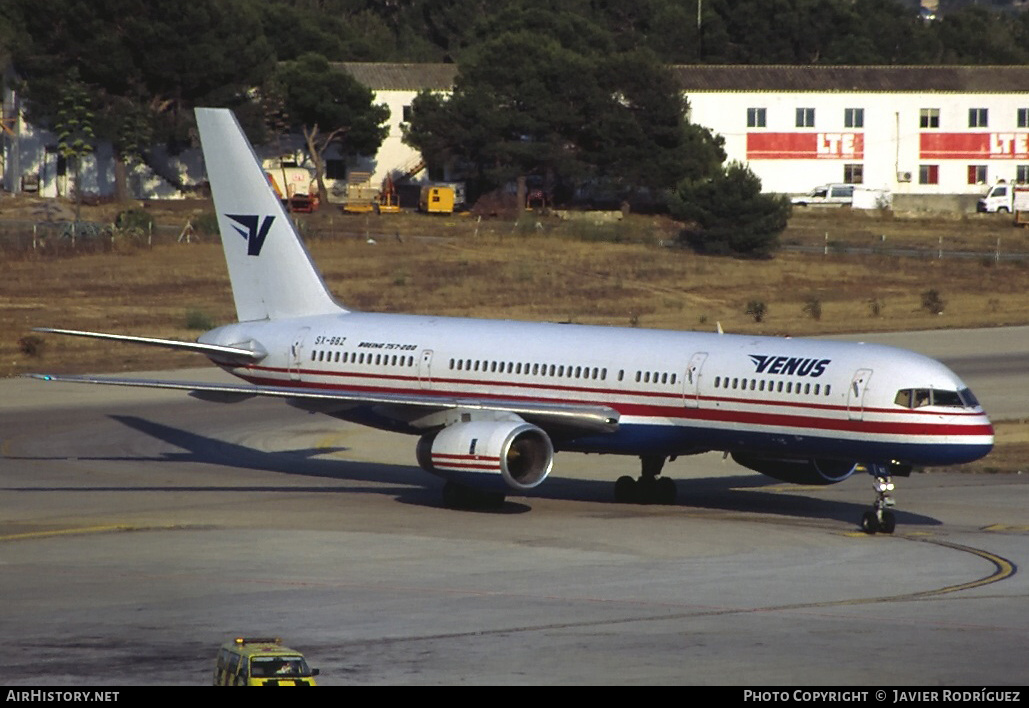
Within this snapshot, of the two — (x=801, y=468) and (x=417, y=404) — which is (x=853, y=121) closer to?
(x=801, y=468)

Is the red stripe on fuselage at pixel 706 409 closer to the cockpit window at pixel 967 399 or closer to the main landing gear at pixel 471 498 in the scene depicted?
the cockpit window at pixel 967 399

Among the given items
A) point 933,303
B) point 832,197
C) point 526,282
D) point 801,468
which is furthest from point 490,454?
point 832,197

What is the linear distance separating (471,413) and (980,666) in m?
18.7

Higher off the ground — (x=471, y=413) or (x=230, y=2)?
(x=230, y=2)

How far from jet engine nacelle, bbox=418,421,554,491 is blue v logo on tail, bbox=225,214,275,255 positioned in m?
10.7

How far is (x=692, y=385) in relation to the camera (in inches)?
1537

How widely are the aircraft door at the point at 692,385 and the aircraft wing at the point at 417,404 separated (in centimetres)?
182

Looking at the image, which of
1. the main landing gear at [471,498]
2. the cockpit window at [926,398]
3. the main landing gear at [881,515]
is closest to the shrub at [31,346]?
the main landing gear at [471,498]

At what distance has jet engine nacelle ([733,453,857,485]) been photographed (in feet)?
130

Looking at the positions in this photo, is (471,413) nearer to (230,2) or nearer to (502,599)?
(502,599)

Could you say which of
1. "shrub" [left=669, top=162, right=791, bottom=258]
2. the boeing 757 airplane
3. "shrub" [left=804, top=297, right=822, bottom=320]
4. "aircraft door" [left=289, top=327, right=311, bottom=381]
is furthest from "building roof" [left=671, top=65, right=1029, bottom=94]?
the boeing 757 airplane

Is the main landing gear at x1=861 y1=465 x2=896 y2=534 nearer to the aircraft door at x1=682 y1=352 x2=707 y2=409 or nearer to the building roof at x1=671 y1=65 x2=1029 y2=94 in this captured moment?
the aircraft door at x1=682 y1=352 x2=707 y2=409

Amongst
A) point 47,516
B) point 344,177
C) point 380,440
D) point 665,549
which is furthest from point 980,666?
point 344,177

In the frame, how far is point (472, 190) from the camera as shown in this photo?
5561 inches
